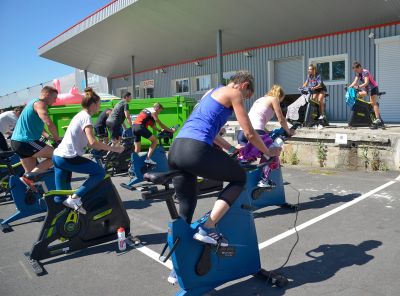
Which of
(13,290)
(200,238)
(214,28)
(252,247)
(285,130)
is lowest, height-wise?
(13,290)

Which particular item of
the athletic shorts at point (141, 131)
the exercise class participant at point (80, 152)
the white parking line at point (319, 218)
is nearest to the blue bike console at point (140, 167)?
the athletic shorts at point (141, 131)

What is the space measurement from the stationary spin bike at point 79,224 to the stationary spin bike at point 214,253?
1.59m

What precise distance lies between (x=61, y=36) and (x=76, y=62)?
9.81 feet

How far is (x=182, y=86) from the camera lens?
1975cm

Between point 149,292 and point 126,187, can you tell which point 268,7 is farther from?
point 149,292

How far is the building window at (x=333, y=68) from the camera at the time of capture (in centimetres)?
1258

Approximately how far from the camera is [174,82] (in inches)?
794

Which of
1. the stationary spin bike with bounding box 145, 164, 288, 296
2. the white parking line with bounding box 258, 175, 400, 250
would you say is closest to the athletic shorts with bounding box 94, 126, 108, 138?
the white parking line with bounding box 258, 175, 400, 250

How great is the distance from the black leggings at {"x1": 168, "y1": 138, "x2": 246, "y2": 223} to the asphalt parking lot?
3.17 feet

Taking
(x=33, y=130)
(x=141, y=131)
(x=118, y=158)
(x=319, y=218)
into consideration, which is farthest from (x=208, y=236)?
(x=118, y=158)

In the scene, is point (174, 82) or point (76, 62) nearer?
point (174, 82)

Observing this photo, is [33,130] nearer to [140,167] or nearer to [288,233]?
[140,167]

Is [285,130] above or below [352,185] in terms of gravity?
above

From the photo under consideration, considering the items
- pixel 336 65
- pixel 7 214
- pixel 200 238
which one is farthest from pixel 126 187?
pixel 336 65
